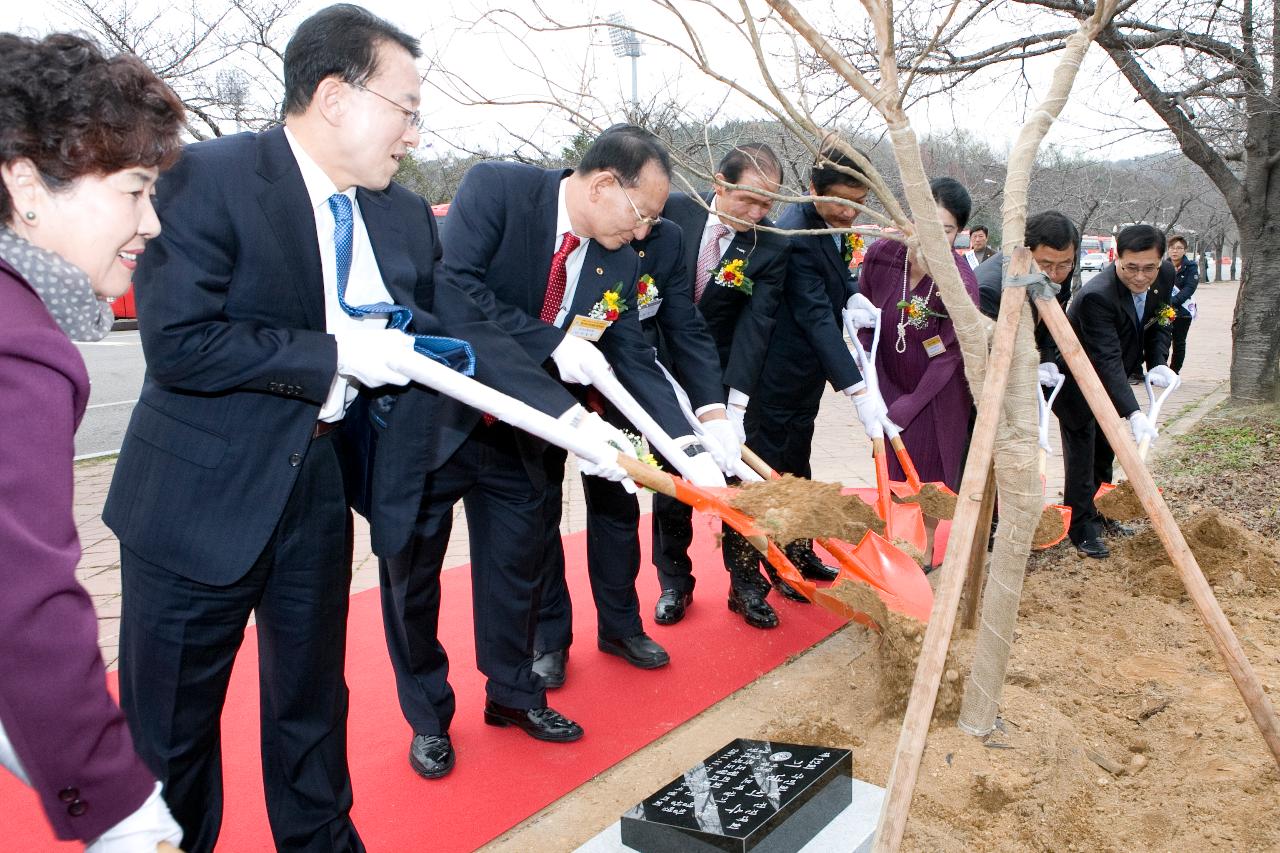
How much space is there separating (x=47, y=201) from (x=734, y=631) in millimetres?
3019

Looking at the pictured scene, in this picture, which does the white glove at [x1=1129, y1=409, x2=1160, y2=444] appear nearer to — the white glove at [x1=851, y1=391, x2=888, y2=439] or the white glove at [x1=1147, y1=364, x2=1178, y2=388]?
the white glove at [x1=1147, y1=364, x2=1178, y2=388]

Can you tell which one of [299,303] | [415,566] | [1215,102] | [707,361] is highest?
[1215,102]

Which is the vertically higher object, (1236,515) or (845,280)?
(845,280)

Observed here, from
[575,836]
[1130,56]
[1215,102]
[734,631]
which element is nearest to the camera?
[575,836]

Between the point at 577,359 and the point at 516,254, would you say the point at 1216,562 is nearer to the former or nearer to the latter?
the point at 577,359

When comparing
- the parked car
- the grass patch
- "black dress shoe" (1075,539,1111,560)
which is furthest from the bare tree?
the parked car

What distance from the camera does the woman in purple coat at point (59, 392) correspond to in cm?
100

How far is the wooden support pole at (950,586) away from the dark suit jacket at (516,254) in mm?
1218

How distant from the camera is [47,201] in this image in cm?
117

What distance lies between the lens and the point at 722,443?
10.7 ft

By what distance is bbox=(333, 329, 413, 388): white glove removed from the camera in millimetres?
1990

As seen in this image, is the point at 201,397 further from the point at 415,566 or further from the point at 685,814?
the point at 685,814

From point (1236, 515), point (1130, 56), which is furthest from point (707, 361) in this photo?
point (1130, 56)

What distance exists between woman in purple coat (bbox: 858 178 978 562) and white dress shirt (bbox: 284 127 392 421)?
2459mm
